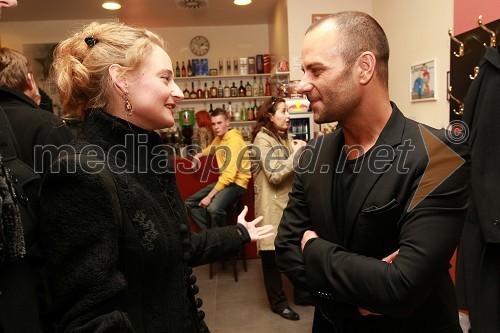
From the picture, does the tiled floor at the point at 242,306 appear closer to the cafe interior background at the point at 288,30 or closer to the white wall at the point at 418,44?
the cafe interior background at the point at 288,30

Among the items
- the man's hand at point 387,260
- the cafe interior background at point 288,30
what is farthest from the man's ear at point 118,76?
the man's hand at point 387,260

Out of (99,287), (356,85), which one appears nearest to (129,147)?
(99,287)

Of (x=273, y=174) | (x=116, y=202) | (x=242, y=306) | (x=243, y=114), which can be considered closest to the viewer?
(x=116, y=202)

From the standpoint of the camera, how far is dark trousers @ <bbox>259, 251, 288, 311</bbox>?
3234 millimetres

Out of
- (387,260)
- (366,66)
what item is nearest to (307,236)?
(387,260)

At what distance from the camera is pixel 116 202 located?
98cm

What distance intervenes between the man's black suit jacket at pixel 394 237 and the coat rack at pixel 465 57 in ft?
4.46

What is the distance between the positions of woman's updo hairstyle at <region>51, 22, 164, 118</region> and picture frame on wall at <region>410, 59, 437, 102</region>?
241cm

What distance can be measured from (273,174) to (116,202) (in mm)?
2095

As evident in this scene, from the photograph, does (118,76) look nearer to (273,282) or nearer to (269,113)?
(269,113)

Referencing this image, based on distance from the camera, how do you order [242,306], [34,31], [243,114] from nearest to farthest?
[242,306] < [34,31] < [243,114]

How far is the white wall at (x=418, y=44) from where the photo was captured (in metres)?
2.74

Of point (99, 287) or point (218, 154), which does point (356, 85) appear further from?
point (218, 154)

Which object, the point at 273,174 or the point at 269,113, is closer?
the point at 273,174
